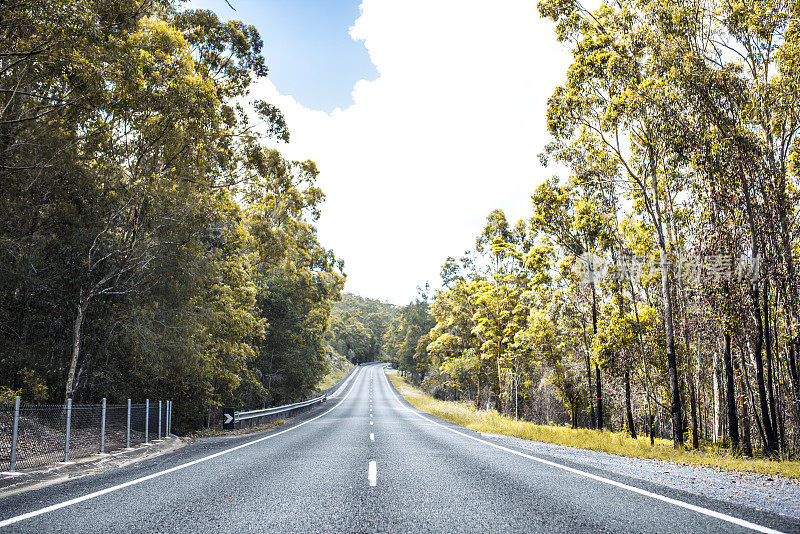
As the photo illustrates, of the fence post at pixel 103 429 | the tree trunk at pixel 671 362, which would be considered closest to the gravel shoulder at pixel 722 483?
the tree trunk at pixel 671 362

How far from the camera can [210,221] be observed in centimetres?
1521

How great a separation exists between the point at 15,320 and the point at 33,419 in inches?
206

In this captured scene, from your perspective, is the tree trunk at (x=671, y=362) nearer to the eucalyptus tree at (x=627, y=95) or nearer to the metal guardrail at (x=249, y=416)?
the eucalyptus tree at (x=627, y=95)

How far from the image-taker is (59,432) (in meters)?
9.08

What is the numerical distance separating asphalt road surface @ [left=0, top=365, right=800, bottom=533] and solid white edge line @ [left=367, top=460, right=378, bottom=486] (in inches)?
0.7

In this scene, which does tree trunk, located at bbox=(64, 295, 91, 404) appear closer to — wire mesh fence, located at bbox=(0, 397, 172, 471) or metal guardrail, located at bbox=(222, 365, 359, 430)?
wire mesh fence, located at bbox=(0, 397, 172, 471)

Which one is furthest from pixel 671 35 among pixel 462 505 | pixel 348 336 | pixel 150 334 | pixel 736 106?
pixel 348 336

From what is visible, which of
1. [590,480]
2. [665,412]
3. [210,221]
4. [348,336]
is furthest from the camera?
[348,336]

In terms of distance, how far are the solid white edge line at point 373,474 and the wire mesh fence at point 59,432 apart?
5.70 metres

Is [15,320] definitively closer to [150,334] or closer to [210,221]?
[150,334]

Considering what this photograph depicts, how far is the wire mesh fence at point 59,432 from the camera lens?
7.87 m

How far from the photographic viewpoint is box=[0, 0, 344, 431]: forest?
328 inches

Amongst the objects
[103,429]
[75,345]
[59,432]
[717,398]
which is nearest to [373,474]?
[59,432]

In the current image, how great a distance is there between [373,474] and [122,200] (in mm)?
11201
